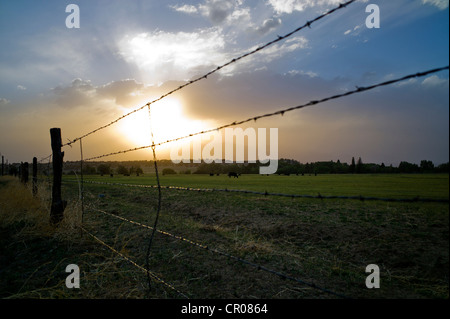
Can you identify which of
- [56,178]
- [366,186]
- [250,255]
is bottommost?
[250,255]

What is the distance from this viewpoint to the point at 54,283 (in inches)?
129

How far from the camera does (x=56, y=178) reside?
537cm

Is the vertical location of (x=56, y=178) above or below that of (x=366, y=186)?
above

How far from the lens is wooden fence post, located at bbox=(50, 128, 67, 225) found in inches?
210

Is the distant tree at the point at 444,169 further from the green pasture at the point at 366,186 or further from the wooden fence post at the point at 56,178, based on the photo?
the wooden fence post at the point at 56,178

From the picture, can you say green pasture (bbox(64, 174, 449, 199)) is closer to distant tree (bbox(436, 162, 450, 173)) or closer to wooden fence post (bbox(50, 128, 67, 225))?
distant tree (bbox(436, 162, 450, 173))

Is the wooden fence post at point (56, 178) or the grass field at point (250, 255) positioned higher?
the wooden fence post at point (56, 178)

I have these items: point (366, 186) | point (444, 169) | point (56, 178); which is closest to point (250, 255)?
point (444, 169)

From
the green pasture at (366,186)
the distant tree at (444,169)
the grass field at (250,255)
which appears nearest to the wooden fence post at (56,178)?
the grass field at (250,255)

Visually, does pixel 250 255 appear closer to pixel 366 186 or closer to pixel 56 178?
pixel 56 178

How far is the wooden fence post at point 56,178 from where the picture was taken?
5.34 meters

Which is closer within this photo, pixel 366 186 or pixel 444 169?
pixel 444 169

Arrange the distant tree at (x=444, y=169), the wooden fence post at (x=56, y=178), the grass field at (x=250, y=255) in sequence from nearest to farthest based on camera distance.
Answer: the distant tree at (x=444, y=169)
the grass field at (x=250, y=255)
the wooden fence post at (x=56, y=178)
